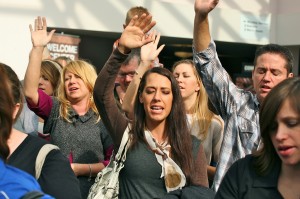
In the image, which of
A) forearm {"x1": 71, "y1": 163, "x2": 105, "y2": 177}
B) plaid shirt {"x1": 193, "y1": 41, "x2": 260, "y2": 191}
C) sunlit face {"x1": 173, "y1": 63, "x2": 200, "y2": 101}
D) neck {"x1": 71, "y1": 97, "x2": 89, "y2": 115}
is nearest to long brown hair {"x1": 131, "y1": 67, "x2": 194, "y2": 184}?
plaid shirt {"x1": 193, "y1": 41, "x2": 260, "y2": 191}

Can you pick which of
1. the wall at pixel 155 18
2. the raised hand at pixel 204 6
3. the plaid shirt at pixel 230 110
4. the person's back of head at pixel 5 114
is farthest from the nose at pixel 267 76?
the wall at pixel 155 18

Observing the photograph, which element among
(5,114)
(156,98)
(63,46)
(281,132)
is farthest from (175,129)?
(63,46)

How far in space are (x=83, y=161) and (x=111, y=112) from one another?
0.81 meters

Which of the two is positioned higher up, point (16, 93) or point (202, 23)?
point (202, 23)

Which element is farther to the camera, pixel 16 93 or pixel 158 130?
pixel 158 130

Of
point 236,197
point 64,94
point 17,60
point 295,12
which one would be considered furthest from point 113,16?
point 236,197

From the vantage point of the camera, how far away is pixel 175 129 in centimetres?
372

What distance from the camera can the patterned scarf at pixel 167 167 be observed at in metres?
3.48

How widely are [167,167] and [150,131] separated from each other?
11.8 inches

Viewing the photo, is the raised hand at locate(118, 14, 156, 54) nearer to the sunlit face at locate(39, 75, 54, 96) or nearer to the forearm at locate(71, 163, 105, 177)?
the forearm at locate(71, 163, 105, 177)

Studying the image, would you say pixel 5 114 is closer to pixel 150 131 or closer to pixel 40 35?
pixel 150 131

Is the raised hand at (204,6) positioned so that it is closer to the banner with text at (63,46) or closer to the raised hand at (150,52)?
the raised hand at (150,52)

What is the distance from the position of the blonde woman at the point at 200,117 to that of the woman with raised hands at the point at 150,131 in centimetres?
79

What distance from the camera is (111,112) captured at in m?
3.62
